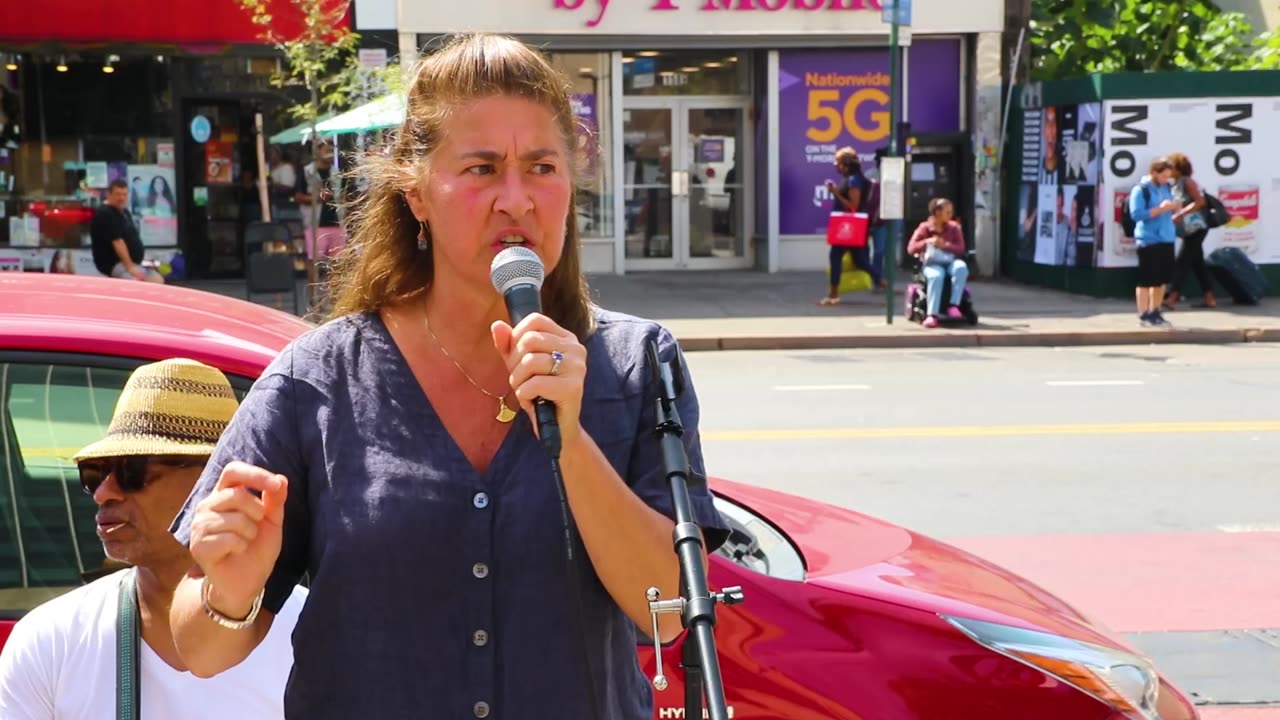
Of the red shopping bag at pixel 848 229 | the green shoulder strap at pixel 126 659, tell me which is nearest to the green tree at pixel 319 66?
the red shopping bag at pixel 848 229

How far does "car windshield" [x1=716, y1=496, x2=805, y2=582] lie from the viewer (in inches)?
145

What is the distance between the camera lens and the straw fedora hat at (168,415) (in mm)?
2461

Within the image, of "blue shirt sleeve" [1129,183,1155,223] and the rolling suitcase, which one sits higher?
"blue shirt sleeve" [1129,183,1155,223]

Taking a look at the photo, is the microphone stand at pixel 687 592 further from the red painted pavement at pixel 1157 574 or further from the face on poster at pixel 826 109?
the face on poster at pixel 826 109

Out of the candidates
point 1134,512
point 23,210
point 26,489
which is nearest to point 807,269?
point 23,210

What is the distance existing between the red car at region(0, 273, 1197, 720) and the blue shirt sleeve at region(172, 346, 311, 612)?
103 cm

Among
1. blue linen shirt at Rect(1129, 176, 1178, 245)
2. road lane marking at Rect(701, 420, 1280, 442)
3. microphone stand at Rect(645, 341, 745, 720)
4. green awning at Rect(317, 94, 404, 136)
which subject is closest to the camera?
microphone stand at Rect(645, 341, 745, 720)

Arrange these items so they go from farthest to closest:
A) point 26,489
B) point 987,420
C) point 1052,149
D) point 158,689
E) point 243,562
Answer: point 1052,149 < point 987,420 < point 26,489 < point 158,689 < point 243,562

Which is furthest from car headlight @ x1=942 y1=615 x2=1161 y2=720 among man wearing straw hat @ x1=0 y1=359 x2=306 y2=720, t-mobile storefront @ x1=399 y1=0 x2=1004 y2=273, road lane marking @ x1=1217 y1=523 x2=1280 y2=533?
t-mobile storefront @ x1=399 y1=0 x2=1004 y2=273

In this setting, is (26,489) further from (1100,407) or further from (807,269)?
(807,269)

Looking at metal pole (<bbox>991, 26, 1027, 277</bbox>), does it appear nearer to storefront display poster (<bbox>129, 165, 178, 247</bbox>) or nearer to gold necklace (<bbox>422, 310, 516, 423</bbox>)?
storefront display poster (<bbox>129, 165, 178, 247</bbox>)

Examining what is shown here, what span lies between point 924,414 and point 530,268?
10.4 meters

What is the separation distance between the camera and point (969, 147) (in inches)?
927

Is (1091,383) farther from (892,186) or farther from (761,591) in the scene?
(761,591)
